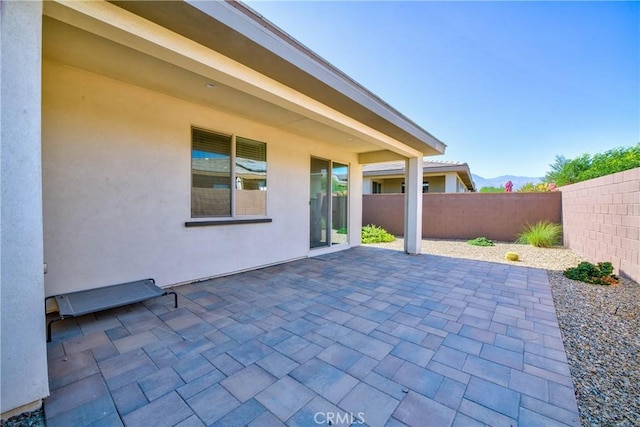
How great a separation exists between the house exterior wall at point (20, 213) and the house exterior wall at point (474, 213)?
32.7 feet

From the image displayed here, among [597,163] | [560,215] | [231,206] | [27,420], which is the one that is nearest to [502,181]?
[597,163]

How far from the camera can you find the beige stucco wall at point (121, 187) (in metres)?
2.88

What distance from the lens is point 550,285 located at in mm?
4168

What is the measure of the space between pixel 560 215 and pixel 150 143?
1102cm

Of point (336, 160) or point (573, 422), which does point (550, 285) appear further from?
point (336, 160)

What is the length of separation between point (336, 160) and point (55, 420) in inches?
244

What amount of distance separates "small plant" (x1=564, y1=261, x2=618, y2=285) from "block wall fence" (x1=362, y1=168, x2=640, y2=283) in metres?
0.20

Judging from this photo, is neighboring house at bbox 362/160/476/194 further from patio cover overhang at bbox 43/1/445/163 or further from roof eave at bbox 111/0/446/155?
roof eave at bbox 111/0/446/155

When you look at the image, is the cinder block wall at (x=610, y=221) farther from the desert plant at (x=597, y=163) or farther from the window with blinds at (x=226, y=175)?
the window with blinds at (x=226, y=175)

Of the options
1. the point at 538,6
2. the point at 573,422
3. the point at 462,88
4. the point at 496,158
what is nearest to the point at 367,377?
the point at 573,422

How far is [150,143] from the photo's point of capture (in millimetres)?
3512

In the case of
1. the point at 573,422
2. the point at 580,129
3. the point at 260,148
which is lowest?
the point at 573,422

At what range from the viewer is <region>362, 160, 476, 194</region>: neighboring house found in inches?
458

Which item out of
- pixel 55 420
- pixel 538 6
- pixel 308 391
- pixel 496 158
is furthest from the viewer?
A: pixel 496 158
